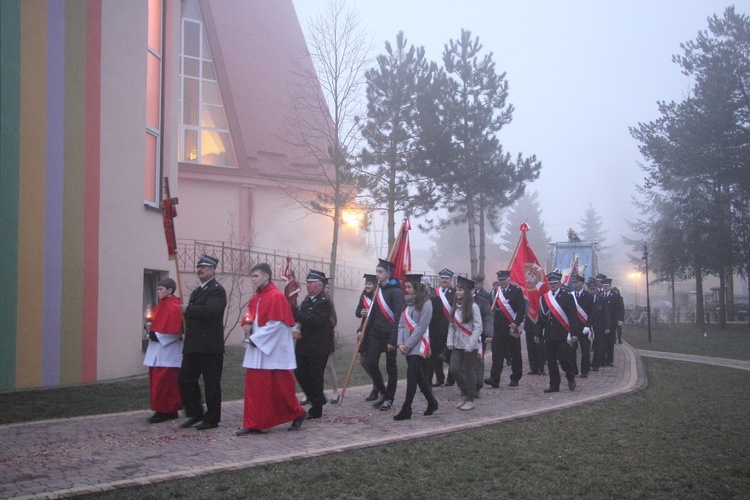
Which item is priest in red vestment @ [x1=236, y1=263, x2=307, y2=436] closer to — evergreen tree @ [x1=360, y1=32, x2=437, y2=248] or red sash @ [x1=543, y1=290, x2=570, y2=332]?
red sash @ [x1=543, y1=290, x2=570, y2=332]

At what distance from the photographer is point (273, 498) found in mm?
5430

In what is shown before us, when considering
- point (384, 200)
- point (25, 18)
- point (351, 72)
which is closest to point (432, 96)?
point (384, 200)

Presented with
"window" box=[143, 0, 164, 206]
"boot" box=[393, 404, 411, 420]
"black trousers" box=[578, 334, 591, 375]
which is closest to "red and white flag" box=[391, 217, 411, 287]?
"boot" box=[393, 404, 411, 420]

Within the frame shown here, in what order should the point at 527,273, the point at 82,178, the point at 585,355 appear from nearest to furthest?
1. the point at 82,178
2. the point at 527,273
3. the point at 585,355

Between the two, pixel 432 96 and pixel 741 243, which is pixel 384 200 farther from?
pixel 741 243

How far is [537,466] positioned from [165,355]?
16.3 feet

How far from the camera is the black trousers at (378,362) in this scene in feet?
31.9

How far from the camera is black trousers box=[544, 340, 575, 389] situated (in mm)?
11875

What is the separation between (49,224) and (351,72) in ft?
39.9

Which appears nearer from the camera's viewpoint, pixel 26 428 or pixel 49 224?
pixel 26 428

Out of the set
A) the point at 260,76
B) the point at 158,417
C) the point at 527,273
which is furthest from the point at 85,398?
the point at 260,76

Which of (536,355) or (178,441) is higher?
(536,355)

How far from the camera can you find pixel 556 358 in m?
12.0

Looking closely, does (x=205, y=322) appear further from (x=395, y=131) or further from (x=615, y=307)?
(x=395, y=131)
